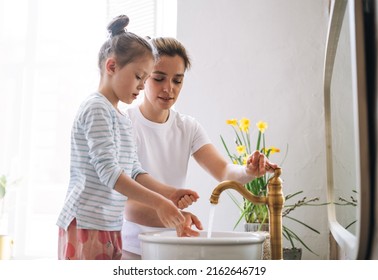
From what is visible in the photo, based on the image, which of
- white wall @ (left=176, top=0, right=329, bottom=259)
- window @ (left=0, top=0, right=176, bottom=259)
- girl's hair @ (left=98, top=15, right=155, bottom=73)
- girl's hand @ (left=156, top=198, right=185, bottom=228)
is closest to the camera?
girl's hand @ (left=156, top=198, right=185, bottom=228)

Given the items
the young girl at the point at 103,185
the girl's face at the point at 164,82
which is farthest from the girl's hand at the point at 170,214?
the girl's face at the point at 164,82

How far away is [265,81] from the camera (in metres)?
1.93

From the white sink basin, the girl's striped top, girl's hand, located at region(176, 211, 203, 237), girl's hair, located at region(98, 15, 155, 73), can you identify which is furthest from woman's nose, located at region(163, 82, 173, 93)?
the white sink basin

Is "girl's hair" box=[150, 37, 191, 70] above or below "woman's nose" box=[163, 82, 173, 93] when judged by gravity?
above

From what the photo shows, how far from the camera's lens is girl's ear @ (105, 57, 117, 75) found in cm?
96

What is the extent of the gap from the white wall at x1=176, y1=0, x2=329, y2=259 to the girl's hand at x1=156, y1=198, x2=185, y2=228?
1.16m

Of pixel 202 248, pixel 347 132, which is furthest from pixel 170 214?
pixel 347 132

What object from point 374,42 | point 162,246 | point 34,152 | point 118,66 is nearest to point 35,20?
point 34,152

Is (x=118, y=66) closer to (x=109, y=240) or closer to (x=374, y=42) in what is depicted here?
(x=109, y=240)

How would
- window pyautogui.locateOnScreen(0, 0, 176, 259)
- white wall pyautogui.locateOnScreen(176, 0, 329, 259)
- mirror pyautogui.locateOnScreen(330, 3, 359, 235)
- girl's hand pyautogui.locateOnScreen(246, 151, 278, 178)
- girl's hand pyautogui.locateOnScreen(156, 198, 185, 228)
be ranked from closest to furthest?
mirror pyautogui.locateOnScreen(330, 3, 359, 235) < girl's hand pyautogui.locateOnScreen(156, 198, 185, 228) < girl's hand pyautogui.locateOnScreen(246, 151, 278, 178) < white wall pyautogui.locateOnScreen(176, 0, 329, 259) < window pyautogui.locateOnScreen(0, 0, 176, 259)

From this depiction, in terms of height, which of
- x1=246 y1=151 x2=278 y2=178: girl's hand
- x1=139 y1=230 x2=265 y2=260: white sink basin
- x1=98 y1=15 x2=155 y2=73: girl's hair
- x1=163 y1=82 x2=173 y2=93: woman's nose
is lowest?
x1=139 y1=230 x2=265 y2=260: white sink basin

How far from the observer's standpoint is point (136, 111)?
116 cm

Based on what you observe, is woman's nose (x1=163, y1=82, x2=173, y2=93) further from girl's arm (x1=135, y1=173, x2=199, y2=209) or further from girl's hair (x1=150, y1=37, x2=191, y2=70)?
girl's arm (x1=135, y1=173, x2=199, y2=209)

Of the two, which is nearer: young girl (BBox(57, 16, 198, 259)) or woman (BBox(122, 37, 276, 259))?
young girl (BBox(57, 16, 198, 259))
